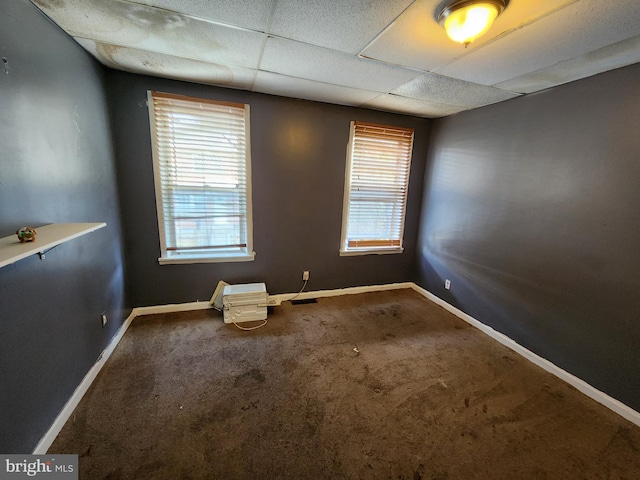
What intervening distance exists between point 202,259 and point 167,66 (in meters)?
1.75

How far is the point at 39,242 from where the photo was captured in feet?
3.55

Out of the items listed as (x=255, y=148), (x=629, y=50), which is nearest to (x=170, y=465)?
(x=255, y=148)

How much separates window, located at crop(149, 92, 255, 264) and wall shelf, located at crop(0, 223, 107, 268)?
1101 mm

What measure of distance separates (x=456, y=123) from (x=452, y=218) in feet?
3.63

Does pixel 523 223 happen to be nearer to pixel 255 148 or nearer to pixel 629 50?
pixel 629 50

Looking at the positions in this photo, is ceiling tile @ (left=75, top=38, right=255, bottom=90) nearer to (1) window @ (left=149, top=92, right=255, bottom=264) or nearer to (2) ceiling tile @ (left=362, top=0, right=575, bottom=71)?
(1) window @ (left=149, top=92, right=255, bottom=264)

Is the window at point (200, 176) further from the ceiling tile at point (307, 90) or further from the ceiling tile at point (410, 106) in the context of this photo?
the ceiling tile at point (410, 106)

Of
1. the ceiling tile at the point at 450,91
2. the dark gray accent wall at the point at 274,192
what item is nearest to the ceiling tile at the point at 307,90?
the dark gray accent wall at the point at 274,192

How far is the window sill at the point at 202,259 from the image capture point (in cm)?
263

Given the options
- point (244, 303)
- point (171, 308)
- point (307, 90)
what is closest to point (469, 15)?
point (307, 90)

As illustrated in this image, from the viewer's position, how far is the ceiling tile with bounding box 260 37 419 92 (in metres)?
1.71

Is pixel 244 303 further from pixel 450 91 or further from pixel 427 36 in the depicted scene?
pixel 450 91

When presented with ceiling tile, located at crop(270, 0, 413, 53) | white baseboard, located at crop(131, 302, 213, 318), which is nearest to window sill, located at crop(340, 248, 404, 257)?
white baseboard, located at crop(131, 302, 213, 318)

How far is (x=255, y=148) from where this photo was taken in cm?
268
